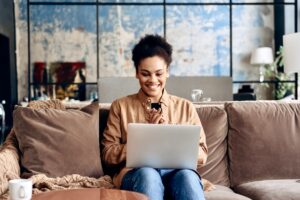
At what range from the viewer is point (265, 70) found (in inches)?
306

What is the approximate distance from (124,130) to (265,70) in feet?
18.8

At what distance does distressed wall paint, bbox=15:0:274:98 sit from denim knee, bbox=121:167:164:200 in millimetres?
5500

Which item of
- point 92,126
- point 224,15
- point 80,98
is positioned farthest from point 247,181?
point 224,15

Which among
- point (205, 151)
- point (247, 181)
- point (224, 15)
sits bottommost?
point (247, 181)

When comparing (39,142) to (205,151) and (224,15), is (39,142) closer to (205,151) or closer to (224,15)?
(205,151)

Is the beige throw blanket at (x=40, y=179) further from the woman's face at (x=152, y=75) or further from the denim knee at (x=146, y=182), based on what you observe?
the woman's face at (x=152, y=75)

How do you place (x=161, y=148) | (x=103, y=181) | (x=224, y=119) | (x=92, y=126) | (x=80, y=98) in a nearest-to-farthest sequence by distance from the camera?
1. (x=161, y=148)
2. (x=103, y=181)
3. (x=92, y=126)
4. (x=224, y=119)
5. (x=80, y=98)

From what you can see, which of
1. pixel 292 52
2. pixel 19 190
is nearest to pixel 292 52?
pixel 292 52

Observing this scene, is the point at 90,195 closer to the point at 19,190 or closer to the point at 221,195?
the point at 19,190

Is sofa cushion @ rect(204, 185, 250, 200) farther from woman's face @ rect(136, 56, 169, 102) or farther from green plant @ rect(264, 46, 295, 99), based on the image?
green plant @ rect(264, 46, 295, 99)

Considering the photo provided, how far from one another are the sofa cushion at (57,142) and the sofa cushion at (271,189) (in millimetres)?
776

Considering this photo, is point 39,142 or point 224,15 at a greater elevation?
point 224,15

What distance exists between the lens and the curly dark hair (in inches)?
98.1

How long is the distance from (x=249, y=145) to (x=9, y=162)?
1294 mm
